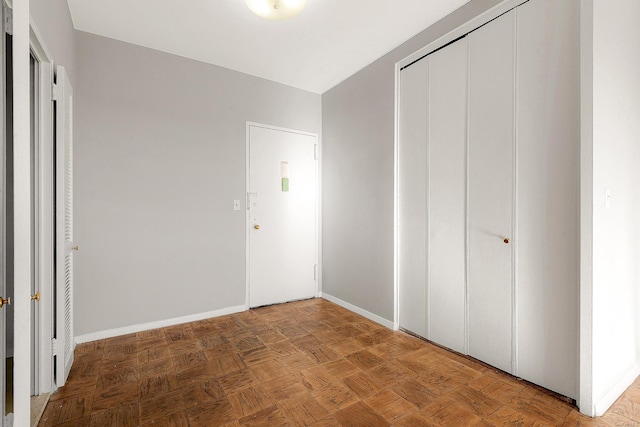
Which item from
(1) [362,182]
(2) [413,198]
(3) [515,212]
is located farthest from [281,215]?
(3) [515,212]

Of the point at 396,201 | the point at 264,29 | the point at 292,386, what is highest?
the point at 264,29

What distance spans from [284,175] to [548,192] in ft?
8.83

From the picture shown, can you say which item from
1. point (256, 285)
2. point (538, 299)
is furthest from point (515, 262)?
point (256, 285)

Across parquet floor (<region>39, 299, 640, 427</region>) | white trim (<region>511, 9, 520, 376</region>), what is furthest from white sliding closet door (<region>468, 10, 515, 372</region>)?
parquet floor (<region>39, 299, 640, 427</region>)

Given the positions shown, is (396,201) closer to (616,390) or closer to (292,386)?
(292,386)

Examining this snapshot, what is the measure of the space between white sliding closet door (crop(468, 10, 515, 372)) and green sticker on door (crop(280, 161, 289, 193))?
2157 millimetres

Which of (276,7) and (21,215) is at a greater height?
(276,7)

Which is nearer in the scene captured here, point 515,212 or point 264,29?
point 515,212

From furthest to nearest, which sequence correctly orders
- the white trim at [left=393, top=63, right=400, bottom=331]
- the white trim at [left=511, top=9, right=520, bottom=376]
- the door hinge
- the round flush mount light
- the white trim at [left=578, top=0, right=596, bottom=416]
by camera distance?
the white trim at [left=393, top=63, right=400, bottom=331], the white trim at [left=511, top=9, right=520, bottom=376], the round flush mount light, the white trim at [left=578, top=0, right=596, bottom=416], the door hinge

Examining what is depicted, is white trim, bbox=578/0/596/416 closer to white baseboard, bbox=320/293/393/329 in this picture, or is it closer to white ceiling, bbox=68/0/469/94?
white ceiling, bbox=68/0/469/94

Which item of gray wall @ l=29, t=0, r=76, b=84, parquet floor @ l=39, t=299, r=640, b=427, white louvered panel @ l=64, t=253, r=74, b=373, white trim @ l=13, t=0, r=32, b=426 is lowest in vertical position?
parquet floor @ l=39, t=299, r=640, b=427

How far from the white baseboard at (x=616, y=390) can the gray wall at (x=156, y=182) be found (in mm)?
3055

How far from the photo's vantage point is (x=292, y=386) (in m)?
2.06

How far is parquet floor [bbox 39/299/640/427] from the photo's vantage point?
1735mm
